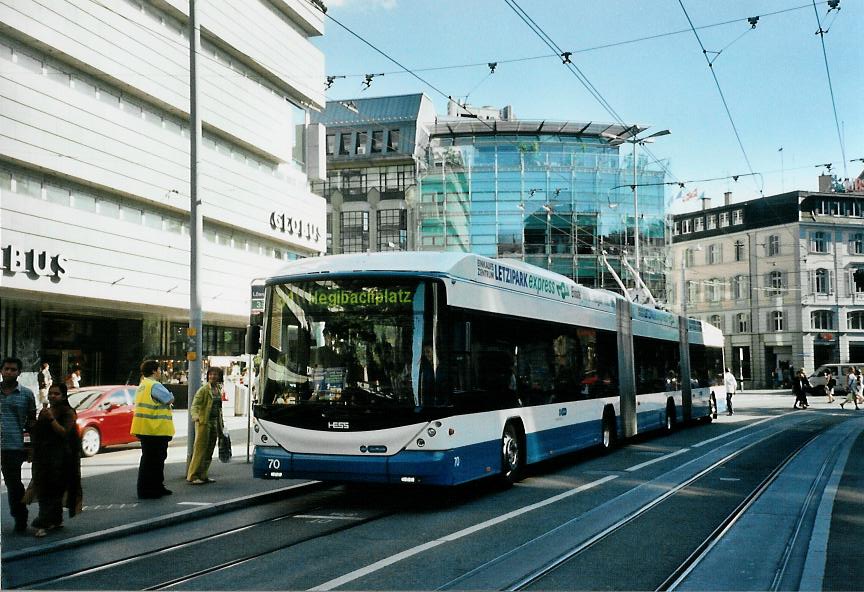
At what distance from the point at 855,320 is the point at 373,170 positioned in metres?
39.6

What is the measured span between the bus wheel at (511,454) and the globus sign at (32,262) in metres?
16.2

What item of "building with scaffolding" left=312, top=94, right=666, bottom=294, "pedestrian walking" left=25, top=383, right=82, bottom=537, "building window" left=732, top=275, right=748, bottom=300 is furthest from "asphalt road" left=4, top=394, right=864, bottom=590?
"building window" left=732, top=275, right=748, bottom=300

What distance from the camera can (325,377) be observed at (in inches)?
421

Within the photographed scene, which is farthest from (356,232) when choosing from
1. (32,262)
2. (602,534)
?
(602,534)

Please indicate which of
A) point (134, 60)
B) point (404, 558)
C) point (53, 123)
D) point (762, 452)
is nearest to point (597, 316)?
point (762, 452)

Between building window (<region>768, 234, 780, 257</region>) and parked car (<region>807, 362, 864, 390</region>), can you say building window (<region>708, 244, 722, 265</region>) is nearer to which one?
building window (<region>768, 234, 780, 257</region>)

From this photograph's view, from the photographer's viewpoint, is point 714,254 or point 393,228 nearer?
point 393,228

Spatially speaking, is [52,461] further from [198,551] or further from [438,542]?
[438,542]

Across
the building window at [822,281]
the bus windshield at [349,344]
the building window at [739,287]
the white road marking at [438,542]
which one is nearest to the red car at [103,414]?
the bus windshield at [349,344]

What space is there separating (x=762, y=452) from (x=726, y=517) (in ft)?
29.3

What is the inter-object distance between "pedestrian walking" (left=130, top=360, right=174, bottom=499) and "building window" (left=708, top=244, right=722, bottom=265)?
234 feet

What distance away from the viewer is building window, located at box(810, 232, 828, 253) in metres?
70.7

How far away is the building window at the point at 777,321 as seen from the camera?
71.9 m

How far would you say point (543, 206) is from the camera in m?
56.2
